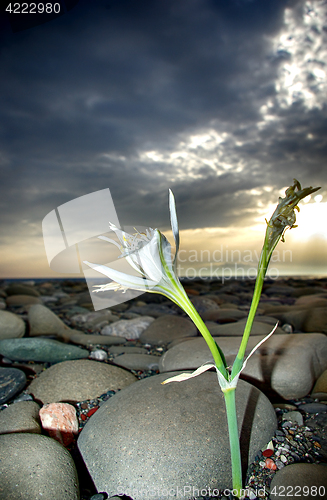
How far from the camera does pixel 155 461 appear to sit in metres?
1.70

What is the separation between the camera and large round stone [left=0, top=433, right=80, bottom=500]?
1.56 meters

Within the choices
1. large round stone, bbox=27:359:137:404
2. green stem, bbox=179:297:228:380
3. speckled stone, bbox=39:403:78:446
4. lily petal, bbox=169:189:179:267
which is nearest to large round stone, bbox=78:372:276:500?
speckled stone, bbox=39:403:78:446

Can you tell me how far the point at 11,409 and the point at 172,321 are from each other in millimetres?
3032

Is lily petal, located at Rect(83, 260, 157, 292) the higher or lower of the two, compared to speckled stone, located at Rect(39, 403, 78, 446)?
higher

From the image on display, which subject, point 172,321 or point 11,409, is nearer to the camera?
point 11,409

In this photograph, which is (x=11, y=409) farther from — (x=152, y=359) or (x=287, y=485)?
(x=287, y=485)

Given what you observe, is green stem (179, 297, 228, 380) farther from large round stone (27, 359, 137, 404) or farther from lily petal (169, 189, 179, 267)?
large round stone (27, 359, 137, 404)

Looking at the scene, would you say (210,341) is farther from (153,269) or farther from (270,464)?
(270,464)

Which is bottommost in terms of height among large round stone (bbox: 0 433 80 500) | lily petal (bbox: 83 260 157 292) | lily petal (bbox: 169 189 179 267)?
large round stone (bbox: 0 433 80 500)

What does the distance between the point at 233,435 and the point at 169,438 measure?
63 centimetres

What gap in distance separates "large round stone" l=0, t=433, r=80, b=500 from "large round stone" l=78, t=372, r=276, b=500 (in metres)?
0.21

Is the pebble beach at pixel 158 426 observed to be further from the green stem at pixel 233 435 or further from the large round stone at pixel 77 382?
the green stem at pixel 233 435

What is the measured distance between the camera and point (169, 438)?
1.79 metres

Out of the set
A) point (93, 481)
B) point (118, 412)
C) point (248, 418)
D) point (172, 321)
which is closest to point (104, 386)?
point (118, 412)
